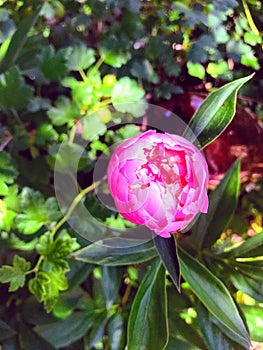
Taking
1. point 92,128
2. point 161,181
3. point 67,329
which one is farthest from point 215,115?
point 67,329

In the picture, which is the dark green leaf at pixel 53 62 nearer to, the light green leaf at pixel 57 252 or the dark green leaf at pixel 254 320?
the light green leaf at pixel 57 252

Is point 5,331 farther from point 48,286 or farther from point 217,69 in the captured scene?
point 217,69

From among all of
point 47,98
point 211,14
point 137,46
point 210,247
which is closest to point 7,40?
point 47,98

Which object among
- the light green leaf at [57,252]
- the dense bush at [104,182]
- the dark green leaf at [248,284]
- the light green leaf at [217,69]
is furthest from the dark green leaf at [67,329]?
the light green leaf at [217,69]

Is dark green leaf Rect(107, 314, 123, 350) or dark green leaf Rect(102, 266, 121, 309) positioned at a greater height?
dark green leaf Rect(102, 266, 121, 309)

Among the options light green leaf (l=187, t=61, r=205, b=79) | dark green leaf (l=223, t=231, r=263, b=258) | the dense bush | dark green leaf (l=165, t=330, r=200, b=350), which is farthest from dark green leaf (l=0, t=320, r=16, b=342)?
light green leaf (l=187, t=61, r=205, b=79)

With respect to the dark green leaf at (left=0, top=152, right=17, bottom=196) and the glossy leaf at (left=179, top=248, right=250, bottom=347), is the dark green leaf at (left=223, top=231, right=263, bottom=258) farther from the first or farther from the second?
the dark green leaf at (left=0, top=152, right=17, bottom=196)
